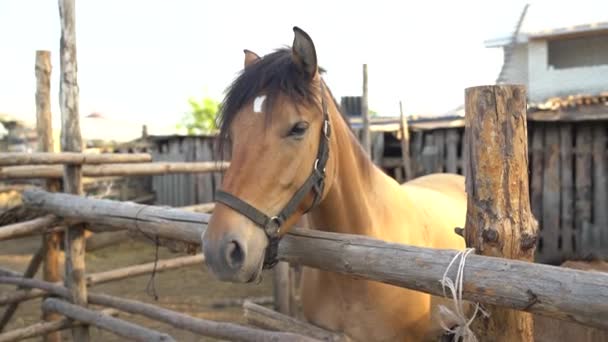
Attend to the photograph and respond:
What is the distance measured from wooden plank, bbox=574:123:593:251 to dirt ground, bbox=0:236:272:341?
4455 mm

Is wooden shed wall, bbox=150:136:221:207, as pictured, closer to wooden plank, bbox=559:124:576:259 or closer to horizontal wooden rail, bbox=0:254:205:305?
horizontal wooden rail, bbox=0:254:205:305

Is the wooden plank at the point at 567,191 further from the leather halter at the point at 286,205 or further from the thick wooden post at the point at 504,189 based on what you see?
the thick wooden post at the point at 504,189

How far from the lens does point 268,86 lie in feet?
6.43

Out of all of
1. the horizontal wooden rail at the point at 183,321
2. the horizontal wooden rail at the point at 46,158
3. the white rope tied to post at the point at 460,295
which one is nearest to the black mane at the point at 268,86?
the white rope tied to post at the point at 460,295

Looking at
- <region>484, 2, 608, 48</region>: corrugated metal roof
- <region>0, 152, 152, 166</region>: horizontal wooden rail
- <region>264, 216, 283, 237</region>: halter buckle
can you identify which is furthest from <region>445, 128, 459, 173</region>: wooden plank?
<region>484, 2, 608, 48</region>: corrugated metal roof

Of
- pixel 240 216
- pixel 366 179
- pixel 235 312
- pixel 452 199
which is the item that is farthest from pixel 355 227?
pixel 235 312

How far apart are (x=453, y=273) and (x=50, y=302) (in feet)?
11.2

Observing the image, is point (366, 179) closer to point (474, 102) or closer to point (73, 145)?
point (474, 102)

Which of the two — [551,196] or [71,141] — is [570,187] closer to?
[551,196]

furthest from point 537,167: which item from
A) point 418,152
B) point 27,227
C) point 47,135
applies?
point 27,227

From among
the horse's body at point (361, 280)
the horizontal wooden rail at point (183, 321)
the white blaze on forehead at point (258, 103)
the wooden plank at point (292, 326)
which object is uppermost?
the white blaze on forehead at point (258, 103)

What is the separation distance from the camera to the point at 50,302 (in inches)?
148

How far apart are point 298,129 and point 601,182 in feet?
18.4

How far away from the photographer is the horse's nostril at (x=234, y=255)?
64.9 inches
